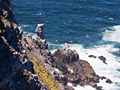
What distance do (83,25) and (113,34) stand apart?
15883 millimetres

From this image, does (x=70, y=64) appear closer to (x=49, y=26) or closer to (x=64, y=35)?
(x=64, y=35)

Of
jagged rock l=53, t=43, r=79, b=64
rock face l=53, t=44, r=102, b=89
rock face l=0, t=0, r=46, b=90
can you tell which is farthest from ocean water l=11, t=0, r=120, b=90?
rock face l=0, t=0, r=46, b=90

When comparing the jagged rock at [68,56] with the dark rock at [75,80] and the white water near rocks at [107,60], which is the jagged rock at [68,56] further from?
the dark rock at [75,80]

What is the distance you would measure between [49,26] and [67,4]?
37.6 metres

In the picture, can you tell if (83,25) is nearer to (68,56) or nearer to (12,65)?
(68,56)

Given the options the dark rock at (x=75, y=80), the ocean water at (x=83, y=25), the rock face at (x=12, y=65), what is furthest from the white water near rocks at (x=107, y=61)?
the rock face at (x=12, y=65)

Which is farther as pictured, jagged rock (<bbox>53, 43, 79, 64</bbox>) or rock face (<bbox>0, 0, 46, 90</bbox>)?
jagged rock (<bbox>53, 43, 79, 64</bbox>)

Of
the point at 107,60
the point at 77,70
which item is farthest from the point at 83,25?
the point at 77,70

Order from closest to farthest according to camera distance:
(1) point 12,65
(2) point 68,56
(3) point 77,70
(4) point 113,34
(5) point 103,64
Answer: (1) point 12,65
(3) point 77,70
(2) point 68,56
(5) point 103,64
(4) point 113,34

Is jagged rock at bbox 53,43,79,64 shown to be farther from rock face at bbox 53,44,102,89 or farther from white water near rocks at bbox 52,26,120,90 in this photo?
white water near rocks at bbox 52,26,120,90

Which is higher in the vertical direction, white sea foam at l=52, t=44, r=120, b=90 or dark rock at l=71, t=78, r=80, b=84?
white sea foam at l=52, t=44, r=120, b=90

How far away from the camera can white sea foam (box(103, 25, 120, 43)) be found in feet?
325

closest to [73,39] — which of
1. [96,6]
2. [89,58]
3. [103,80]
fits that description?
[89,58]

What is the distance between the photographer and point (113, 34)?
10375 centimetres
